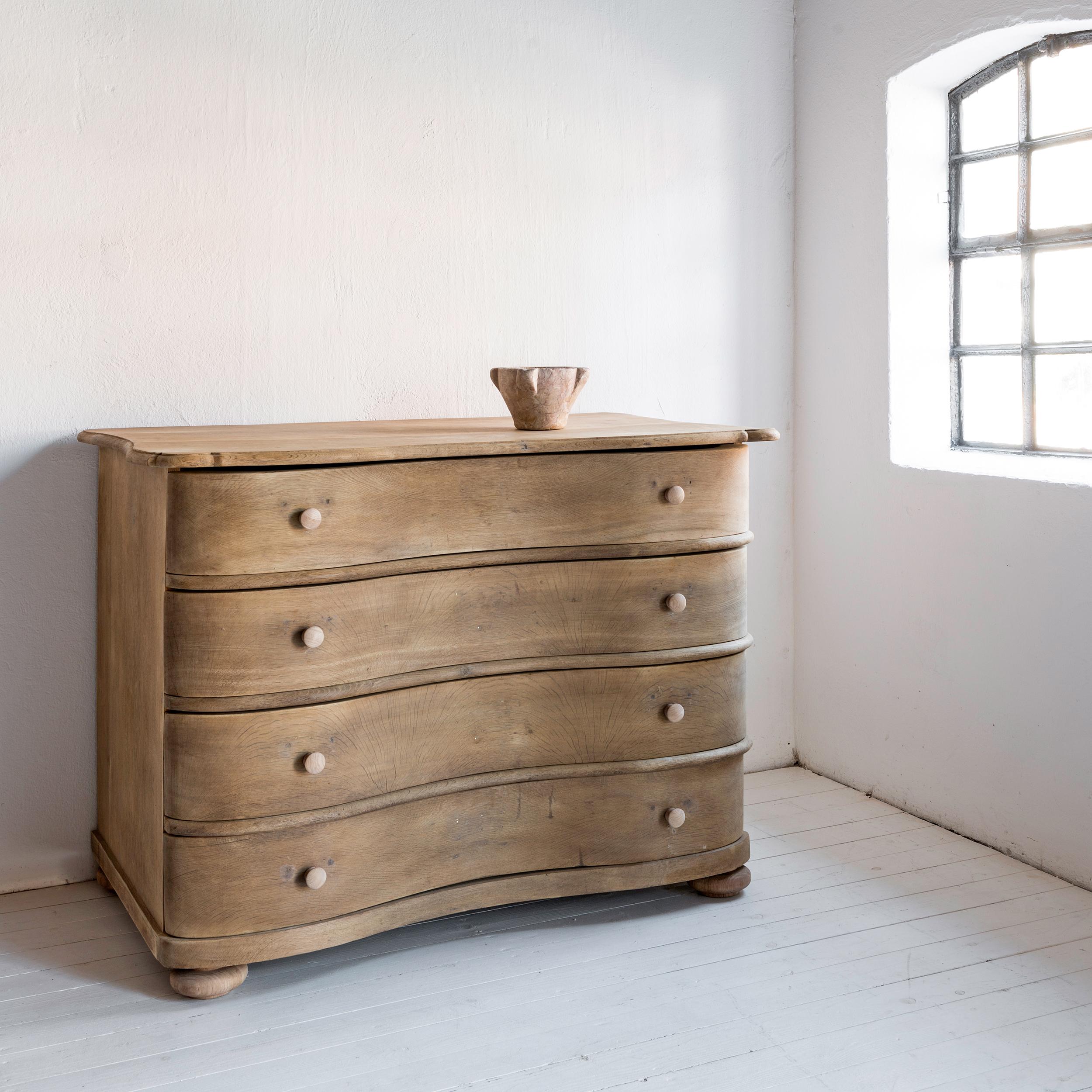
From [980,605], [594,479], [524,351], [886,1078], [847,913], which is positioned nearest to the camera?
[886,1078]

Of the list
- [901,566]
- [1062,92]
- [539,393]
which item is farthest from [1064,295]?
[539,393]

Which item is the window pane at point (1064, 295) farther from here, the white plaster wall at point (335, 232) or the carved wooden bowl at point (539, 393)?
the carved wooden bowl at point (539, 393)

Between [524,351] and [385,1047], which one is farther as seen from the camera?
[524,351]

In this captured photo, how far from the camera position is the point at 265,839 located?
6.13 feet

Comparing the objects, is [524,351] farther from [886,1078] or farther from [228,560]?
[886,1078]

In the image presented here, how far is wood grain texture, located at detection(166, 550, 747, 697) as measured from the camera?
1.82 meters

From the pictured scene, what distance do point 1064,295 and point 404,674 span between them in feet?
5.87

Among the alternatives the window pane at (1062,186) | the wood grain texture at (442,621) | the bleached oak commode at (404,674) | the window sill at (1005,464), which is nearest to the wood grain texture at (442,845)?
the bleached oak commode at (404,674)

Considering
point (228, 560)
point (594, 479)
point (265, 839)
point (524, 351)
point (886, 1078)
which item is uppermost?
point (524, 351)

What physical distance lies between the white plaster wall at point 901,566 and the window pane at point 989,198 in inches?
8.5

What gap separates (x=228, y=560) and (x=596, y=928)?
1.04 m

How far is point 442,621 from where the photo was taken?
2.00 m

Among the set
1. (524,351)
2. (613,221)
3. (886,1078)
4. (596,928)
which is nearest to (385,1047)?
(596,928)

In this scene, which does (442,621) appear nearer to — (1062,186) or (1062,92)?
(1062,186)
